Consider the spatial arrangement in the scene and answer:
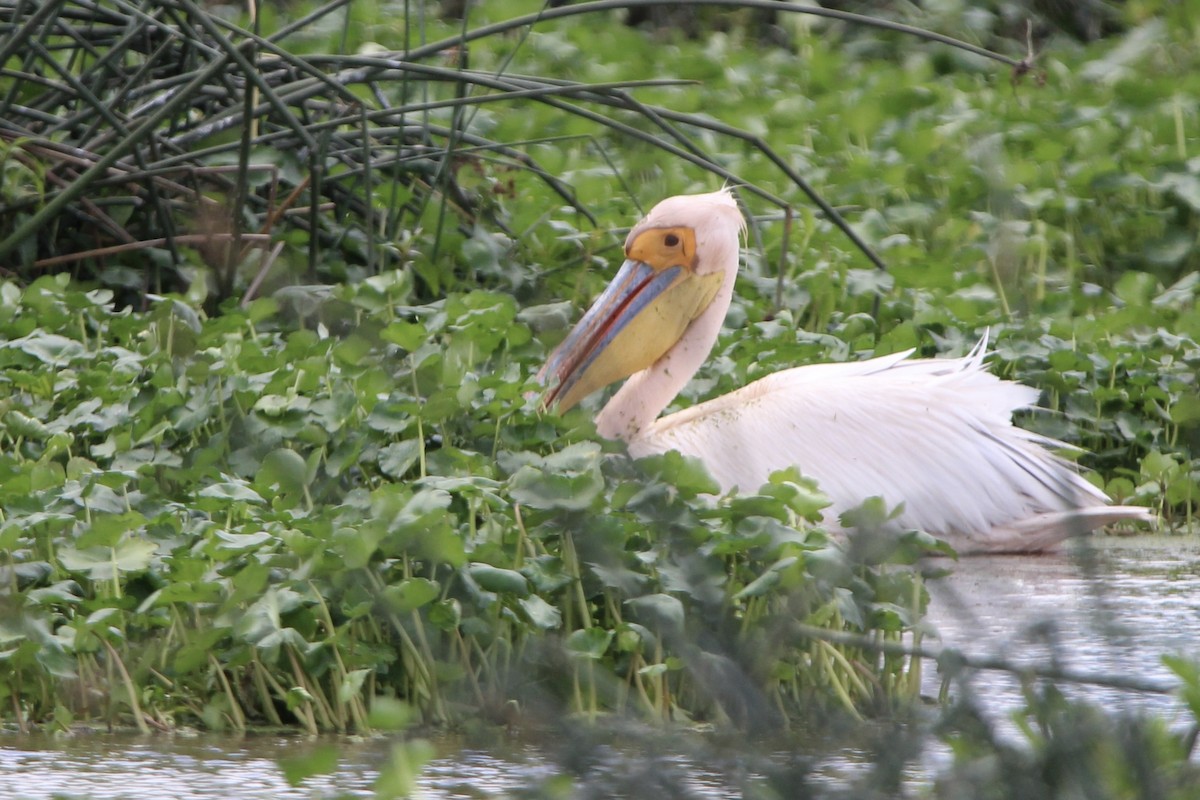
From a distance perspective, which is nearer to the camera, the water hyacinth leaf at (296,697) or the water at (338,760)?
the water at (338,760)

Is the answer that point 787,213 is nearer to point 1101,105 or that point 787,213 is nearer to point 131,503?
point 131,503

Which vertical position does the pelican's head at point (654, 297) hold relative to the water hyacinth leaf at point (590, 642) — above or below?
above

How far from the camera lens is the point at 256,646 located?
2.79 metres

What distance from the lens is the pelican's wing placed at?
4.25 metres

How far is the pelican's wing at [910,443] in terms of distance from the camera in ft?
13.9

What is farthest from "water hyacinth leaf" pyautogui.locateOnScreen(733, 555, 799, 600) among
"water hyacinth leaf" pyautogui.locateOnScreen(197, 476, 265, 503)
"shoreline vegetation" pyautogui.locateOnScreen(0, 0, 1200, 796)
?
"water hyacinth leaf" pyautogui.locateOnScreen(197, 476, 265, 503)

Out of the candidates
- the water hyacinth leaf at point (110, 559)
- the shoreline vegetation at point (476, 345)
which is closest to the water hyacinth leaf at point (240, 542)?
the shoreline vegetation at point (476, 345)

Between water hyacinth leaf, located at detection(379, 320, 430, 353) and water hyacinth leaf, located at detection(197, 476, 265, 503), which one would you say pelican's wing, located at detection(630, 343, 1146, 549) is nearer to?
water hyacinth leaf, located at detection(379, 320, 430, 353)

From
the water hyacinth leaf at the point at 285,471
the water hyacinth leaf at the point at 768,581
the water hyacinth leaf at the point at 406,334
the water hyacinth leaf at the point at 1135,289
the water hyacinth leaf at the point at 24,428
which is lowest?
the water hyacinth leaf at the point at 768,581

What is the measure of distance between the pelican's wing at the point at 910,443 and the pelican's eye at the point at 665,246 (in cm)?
43

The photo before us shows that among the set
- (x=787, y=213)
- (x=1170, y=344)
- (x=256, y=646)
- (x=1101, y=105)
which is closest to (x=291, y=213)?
(x=787, y=213)

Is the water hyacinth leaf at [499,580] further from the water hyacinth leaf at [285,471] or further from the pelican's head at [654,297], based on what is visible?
the pelican's head at [654,297]

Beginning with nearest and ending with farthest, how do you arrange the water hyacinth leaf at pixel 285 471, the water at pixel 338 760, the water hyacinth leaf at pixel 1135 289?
the water at pixel 338 760 < the water hyacinth leaf at pixel 285 471 < the water hyacinth leaf at pixel 1135 289

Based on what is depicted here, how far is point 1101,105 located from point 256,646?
5948 millimetres
